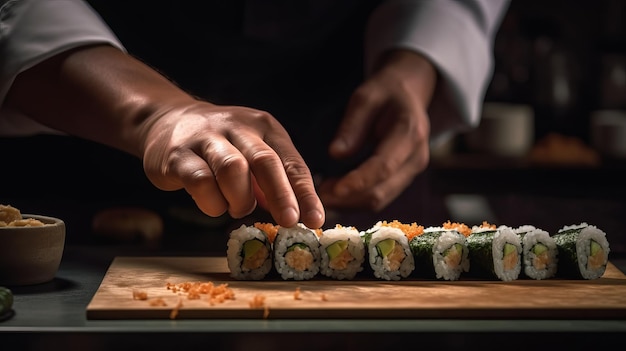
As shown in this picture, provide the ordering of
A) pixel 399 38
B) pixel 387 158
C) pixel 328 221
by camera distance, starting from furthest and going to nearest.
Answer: pixel 328 221 < pixel 399 38 < pixel 387 158

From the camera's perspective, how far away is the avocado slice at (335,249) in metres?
1.82

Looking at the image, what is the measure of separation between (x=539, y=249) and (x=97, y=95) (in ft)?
3.38

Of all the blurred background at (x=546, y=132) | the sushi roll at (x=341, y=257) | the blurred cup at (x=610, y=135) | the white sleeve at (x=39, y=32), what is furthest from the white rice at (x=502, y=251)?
the blurred cup at (x=610, y=135)

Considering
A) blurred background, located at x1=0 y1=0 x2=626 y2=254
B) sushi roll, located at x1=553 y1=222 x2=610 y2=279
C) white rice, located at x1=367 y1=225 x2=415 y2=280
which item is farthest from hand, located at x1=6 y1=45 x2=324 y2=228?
blurred background, located at x1=0 y1=0 x2=626 y2=254

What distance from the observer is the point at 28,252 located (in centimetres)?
172

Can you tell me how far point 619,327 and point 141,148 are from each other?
1.06m

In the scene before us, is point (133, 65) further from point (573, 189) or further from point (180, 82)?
point (573, 189)

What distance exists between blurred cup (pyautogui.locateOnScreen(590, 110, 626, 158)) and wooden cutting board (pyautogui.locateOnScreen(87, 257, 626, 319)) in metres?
2.54

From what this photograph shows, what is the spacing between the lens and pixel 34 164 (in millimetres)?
3098

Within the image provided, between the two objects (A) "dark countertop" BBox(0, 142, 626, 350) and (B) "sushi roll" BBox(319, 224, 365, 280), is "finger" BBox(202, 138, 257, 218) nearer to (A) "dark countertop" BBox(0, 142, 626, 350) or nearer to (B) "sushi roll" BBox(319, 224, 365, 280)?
(B) "sushi roll" BBox(319, 224, 365, 280)

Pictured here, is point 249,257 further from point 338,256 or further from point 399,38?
point 399,38

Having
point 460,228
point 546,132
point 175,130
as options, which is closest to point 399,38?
point 460,228
